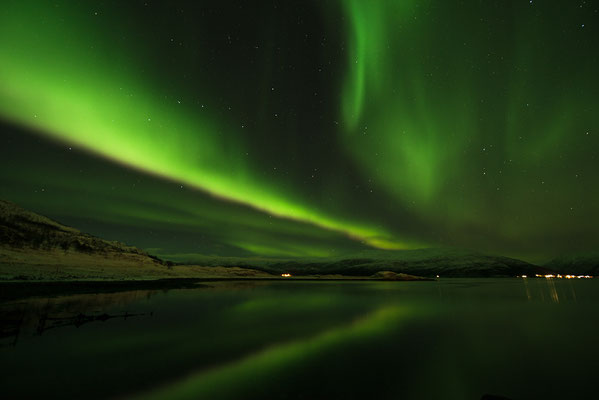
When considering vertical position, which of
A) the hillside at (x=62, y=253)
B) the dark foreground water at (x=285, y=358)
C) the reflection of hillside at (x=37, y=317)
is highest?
the hillside at (x=62, y=253)

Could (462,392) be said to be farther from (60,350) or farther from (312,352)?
(60,350)

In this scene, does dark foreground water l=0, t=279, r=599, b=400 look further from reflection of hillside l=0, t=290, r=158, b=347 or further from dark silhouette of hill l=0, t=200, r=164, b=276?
dark silhouette of hill l=0, t=200, r=164, b=276

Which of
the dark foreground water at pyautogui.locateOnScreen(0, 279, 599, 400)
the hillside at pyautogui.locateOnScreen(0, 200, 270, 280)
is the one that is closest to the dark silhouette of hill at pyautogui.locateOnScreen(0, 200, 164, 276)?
the hillside at pyautogui.locateOnScreen(0, 200, 270, 280)

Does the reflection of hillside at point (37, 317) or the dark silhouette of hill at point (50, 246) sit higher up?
the dark silhouette of hill at point (50, 246)

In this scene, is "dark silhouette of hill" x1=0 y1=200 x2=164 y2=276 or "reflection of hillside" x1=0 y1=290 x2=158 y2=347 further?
"dark silhouette of hill" x1=0 y1=200 x2=164 y2=276

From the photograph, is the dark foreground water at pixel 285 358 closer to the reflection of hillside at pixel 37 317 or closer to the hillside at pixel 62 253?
the reflection of hillside at pixel 37 317

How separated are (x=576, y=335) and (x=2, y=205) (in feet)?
666

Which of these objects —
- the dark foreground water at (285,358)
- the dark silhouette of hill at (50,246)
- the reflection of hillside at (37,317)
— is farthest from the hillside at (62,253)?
the dark foreground water at (285,358)

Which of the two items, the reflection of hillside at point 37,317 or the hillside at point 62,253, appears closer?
the reflection of hillside at point 37,317

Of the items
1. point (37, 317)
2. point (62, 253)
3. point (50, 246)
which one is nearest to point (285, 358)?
point (37, 317)

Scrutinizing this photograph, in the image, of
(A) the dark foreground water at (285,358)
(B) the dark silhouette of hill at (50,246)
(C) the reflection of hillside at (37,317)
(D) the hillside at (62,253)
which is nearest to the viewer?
(A) the dark foreground water at (285,358)

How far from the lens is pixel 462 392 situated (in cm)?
1334

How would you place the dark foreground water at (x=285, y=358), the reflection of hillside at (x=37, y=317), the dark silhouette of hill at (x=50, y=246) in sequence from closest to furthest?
the dark foreground water at (x=285, y=358)
the reflection of hillside at (x=37, y=317)
the dark silhouette of hill at (x=50, y=246)

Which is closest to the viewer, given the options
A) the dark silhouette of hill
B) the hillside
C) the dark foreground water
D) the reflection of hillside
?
the dark foreground water
